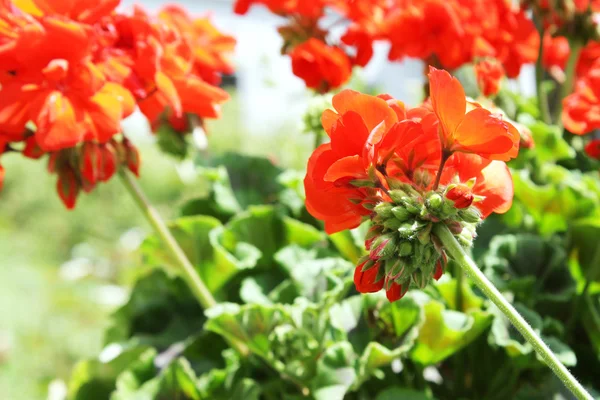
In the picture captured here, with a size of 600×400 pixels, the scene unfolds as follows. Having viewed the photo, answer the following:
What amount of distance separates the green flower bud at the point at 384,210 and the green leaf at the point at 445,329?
0.25 m

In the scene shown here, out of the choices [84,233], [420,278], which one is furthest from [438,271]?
[84,233]

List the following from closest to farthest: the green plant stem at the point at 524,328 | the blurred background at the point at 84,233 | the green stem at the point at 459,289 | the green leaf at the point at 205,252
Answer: the green plant stem at the point at 524,328 → the green stem at the point at 459,289 → the green leaf at the point at 205,252 → the blurred background at the point at 84,233

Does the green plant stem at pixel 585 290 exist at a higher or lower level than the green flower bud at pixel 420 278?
lower

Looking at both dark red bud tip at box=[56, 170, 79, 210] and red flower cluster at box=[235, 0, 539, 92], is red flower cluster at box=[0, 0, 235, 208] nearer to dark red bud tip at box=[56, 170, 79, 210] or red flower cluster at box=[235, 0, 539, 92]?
dark red bud tip at box=[56, 170, 79, 210]

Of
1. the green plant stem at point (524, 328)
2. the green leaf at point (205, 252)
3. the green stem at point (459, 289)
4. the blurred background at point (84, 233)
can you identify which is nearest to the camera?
the green plant stem at point (524, 328)

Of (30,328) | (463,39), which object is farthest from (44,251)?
(463,39)

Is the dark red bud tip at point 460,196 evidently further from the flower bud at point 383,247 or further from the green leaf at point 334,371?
the green leaf at point 334,371

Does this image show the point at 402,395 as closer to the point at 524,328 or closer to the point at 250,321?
the point at 250,321

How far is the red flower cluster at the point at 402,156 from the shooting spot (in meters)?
0.37

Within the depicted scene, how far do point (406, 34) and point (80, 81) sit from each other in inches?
15.7

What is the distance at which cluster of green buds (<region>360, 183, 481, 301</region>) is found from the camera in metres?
0.37

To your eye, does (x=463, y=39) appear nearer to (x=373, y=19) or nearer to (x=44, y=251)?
(x=373, y=19)

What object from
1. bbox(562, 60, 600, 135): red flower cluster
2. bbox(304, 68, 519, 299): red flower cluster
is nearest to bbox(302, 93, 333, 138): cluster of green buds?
bbox(562, 60, 600, 135): red flower cluster

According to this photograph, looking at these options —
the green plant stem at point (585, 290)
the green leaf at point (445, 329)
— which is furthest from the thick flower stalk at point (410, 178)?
the green plant stem at point (585, 290)
